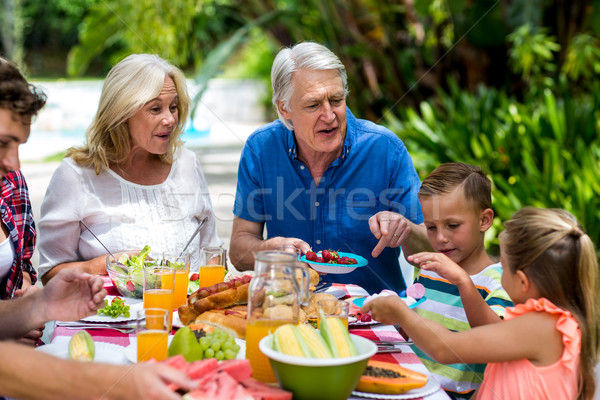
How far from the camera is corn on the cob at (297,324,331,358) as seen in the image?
1.37 m

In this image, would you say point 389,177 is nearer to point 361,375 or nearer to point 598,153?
point 361,375

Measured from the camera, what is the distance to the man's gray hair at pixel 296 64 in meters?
2.78

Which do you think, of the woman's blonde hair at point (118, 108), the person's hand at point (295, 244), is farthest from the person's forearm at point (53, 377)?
the woman's blonde hair at point (118, 108)

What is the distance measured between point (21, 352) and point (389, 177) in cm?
202

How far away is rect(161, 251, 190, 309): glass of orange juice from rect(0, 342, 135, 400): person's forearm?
2.52 feet

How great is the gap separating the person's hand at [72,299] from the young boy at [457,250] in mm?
1143

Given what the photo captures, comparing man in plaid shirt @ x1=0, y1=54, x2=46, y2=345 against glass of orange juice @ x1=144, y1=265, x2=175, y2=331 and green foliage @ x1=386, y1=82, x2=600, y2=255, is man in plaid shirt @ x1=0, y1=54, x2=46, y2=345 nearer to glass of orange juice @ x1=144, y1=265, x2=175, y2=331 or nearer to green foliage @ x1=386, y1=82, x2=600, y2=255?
glass of orange juice @ x1=144, y1=265, x2=175, y2=331

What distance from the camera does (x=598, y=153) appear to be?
16.8 ft

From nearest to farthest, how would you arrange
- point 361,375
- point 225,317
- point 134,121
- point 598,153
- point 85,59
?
point 361,375 < point 225,317 < point 134,121 < point 598,153 < point 85,59

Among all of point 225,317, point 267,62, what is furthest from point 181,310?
point 267,62

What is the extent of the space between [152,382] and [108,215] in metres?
1.74

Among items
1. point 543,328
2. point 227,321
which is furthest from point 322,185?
point 543,328

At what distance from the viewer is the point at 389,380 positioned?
4.89ft

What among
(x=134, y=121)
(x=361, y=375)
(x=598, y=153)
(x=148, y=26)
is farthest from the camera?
(x=148, y=26)
